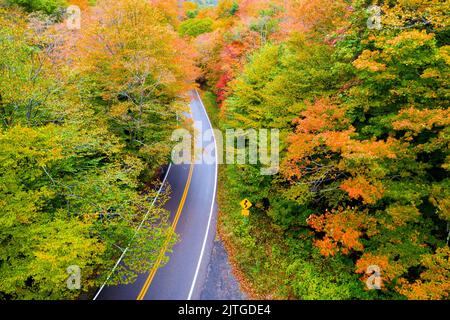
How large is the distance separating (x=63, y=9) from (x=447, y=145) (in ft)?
122

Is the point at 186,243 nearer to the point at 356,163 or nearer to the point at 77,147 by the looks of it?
the point at 77,147

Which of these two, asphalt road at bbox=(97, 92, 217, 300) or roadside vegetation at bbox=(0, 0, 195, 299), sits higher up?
roadside vegetation at bbox=(0, 0, 195, 299)

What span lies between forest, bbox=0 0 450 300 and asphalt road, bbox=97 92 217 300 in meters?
1.01

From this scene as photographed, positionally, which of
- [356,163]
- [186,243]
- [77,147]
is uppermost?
[356,163]

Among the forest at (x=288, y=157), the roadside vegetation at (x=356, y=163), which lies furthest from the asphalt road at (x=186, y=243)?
the roadside vegetation at (x=356, y=163)

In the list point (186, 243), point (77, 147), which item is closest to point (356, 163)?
point (186, 243)

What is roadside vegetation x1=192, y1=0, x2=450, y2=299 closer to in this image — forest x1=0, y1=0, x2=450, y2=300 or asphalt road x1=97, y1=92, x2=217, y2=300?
forest x1=0, y1=0, x2=450, y2=300

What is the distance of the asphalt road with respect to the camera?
15102mm

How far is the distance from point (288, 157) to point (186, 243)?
30.0 ft

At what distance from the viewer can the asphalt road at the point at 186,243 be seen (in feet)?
49.5

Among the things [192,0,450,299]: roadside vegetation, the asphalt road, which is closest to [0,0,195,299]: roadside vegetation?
the asphalt road

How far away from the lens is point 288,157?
44.5 ft

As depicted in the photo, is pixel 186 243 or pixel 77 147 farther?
pixel 186 243

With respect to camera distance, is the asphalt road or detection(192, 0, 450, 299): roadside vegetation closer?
detection(192, 0, 450, 299): roadside vegetation
